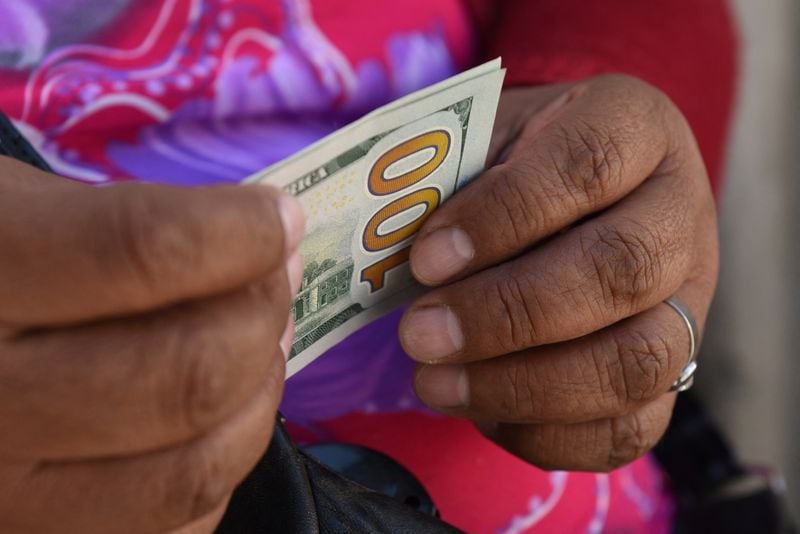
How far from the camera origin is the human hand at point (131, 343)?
0.35 metres

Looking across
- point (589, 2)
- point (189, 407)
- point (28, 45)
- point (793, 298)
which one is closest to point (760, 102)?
point (793, 298)

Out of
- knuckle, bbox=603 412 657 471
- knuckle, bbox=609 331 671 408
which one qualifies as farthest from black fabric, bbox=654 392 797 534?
knuckle, bbox=609 331 671 408

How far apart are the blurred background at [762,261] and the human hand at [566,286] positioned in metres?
0.82

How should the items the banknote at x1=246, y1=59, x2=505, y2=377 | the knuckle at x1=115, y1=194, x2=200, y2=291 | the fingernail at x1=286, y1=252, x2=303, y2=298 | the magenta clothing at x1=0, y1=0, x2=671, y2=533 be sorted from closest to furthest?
the knuckle at x1=115, y1=194, x2=200, y2=291 < the fingernail at x1=286, y1=252, x2=303, y2=298 < the banknote at x1=246, y1=59, x2=505, y2=377 < the magenta clothing at x1=0, y1=0, x2=671, y2=533

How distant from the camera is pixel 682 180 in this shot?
0.72m

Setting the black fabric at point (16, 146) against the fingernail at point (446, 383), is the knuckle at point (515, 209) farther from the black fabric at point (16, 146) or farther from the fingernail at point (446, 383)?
the black fabric at point (16, 146)

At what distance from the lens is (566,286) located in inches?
24.0

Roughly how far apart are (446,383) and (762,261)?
103cm

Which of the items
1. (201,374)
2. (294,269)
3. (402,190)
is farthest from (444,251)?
(201,374)

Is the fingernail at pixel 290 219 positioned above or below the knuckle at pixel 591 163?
above

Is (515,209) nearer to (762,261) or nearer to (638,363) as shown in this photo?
(638,363)

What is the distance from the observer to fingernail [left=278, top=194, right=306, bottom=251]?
39 cm

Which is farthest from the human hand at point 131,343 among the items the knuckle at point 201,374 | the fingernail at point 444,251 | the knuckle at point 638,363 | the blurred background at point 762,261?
the blurred background at point 762,261

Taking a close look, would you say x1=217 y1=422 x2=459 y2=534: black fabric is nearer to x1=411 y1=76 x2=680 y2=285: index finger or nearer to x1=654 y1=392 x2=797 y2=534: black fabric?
x1=411 y1=76 x2=680 y2=285: index finger
